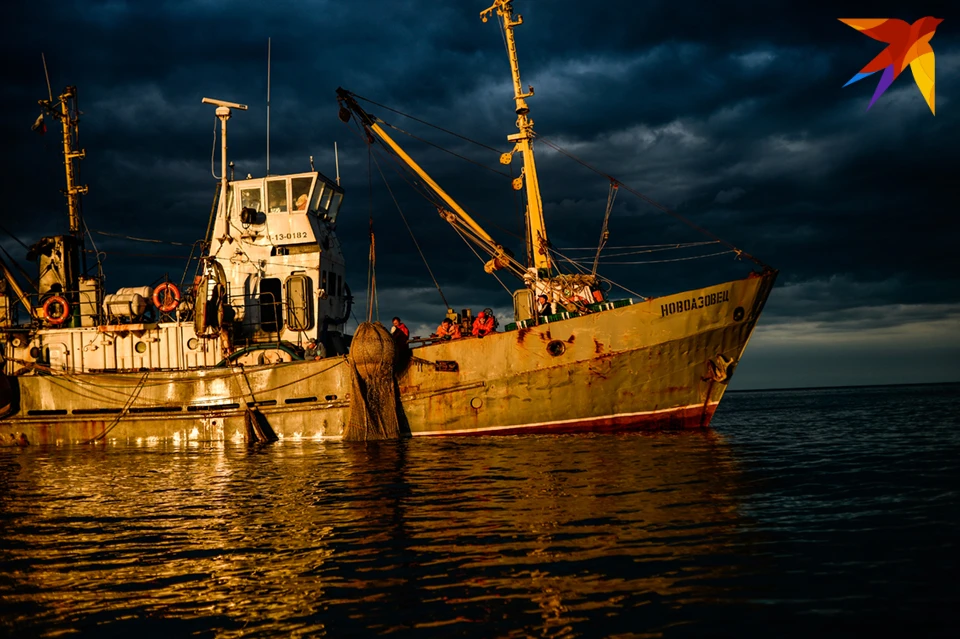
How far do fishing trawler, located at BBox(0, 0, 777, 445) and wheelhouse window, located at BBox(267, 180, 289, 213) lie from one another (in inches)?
1.9

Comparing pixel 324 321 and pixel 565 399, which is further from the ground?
pixel 324 321

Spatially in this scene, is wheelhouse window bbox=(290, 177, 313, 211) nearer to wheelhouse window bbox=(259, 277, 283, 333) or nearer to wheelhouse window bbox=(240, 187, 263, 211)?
wheelhouse window bbox=(240, 187, 263, 211)

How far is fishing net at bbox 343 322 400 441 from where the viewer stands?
2033cm

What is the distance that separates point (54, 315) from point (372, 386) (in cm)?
1212

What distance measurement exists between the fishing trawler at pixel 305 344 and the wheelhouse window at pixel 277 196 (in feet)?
0.16

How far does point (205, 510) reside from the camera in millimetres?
10852

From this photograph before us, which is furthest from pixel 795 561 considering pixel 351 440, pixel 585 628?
pixel 351 440

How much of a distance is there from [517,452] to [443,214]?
879cm

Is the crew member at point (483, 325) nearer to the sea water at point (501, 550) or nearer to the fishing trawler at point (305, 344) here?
the fishing trawler at point (305, 344)

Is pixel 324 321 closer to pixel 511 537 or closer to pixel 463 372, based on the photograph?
pixel 463 372

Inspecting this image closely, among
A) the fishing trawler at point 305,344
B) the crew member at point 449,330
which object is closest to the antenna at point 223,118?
the fishing trawler at point 305,344

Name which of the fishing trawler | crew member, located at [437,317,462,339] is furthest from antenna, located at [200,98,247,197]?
crew member, located at [437,317,462,339]

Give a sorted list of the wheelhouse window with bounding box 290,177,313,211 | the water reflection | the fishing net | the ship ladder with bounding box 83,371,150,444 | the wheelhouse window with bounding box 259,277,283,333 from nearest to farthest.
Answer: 1. the water reflection
2. the fishing net
3. the ship ladder with bounding box 83,371,150,444
4. the wheelhouse window with bounding box 259,277,283,333
5. the wheelhouse window with bounding box 290,177,313,211

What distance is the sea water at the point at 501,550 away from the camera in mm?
5621
